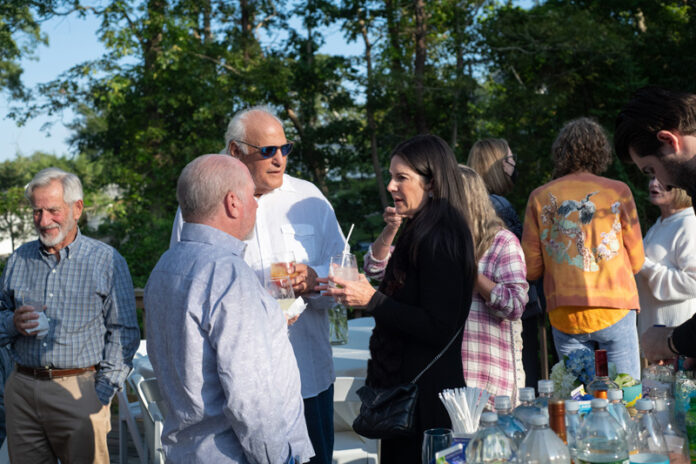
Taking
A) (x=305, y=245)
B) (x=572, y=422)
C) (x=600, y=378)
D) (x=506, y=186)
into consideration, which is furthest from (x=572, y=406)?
(x=506, y=186)

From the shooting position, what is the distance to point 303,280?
257 centimetres

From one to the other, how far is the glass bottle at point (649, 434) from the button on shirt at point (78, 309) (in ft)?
7.72

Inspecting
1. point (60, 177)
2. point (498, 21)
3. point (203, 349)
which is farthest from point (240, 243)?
point (498, 21)

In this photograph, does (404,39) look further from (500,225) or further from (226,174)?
(226,174)

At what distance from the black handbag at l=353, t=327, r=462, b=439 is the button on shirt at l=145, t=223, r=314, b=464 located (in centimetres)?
35

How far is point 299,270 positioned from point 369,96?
31.9ft

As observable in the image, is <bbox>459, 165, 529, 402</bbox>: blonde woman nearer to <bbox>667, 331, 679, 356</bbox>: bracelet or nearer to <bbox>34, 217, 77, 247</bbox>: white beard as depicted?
<bbox>667, 331, 679, 356</bbox>: bracelet

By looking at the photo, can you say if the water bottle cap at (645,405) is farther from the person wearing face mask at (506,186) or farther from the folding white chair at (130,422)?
the folding white chair at (130,422)

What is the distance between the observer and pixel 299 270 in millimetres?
2564

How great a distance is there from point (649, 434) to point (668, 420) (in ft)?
0.67

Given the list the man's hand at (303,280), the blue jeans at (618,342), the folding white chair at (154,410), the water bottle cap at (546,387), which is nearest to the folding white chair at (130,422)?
the folding white chair at (154,410)

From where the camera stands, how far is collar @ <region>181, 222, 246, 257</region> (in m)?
1.99

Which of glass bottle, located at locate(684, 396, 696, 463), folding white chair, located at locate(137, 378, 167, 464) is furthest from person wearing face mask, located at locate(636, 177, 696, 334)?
folding white chair, located at locate(137, 378, 167, 464)

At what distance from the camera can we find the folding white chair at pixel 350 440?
11.1 ft
